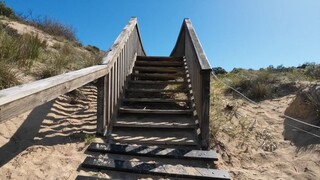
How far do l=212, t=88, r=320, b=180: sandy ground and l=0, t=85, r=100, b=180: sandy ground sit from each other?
74.4 inches

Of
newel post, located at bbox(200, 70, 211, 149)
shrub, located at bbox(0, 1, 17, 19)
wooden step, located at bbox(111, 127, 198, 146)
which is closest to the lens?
newel post, located at bbox(200, 70, 211, 149)

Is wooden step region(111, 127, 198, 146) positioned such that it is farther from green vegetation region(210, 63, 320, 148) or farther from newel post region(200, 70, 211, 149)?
green vegetation region(210, 63, 320, 148)

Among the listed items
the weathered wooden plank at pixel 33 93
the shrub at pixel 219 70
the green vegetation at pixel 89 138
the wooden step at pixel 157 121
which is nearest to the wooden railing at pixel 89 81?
the weathered wooden plank at pixel 33 93

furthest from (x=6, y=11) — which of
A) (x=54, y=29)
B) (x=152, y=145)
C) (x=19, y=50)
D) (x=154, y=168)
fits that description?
(x=154, y=168)

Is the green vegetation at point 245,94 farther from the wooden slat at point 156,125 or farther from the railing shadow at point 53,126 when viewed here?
the railing shadow at point 53,126

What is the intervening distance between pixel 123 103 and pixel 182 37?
3.80 metres

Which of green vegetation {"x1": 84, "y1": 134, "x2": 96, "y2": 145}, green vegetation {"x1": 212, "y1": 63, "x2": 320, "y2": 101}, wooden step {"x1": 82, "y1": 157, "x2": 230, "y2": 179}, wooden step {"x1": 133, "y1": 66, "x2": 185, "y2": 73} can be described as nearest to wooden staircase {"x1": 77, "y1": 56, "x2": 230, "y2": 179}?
wooden step {"x1": 82, "y1": 157, "x2": 230, "y2": 179}

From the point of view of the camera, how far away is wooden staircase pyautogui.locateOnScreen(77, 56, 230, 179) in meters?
3.58

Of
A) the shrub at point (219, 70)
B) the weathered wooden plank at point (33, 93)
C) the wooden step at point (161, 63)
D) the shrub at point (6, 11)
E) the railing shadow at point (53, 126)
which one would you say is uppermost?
the shrub at point (6, 11)

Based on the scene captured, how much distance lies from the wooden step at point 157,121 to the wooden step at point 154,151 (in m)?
0.73

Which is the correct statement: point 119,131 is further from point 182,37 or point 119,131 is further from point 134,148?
point 182,37

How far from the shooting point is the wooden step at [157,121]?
4.86m

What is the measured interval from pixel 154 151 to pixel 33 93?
204cm

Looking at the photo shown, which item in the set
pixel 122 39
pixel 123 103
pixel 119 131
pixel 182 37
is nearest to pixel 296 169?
pixel 119 131
